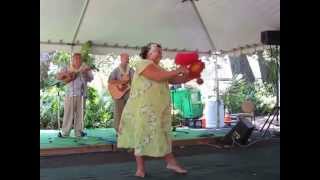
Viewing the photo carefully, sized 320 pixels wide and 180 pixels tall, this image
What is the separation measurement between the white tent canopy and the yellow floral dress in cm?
262

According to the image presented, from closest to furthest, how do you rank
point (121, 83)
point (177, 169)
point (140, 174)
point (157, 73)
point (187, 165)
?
point (157, 73)
point (140, 174)
point (177, 169)
point (187, 165)
point (121, 83)

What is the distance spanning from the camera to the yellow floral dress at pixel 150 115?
373 cm

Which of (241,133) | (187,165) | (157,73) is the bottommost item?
(187,165)

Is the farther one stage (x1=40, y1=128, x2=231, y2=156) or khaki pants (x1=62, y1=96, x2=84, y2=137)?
khaki pants (x1=62, y1=96, x2=84, y2=137)

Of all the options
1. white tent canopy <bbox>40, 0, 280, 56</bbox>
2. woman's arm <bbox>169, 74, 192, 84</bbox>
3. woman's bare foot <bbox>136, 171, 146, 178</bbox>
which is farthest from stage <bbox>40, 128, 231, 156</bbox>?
woman's arm <bbox>169, 74, 192, 84</bbox>

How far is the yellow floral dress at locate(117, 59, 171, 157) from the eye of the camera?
3.73m

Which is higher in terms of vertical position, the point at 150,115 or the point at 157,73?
the point at 157,73

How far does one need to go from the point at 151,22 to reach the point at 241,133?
7.04 ft

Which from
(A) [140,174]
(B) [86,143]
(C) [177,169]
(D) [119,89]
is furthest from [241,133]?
(A) [140,174]

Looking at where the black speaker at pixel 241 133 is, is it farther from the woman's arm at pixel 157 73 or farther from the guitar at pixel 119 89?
the woman's arm at pixel 157 73

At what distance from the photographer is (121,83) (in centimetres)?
572

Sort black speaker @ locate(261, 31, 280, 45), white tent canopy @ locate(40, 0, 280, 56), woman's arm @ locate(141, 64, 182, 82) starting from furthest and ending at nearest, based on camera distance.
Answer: black speaker @ locate(261, 31, 280, 45) → white tent canopy @ locate(40, 0, 280, 56) → woman's arm @ locate(141, 64, 182, 82)

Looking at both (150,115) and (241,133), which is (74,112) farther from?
(150,115)

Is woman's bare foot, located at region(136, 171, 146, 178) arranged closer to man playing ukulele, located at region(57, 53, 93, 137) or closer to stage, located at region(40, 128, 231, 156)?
stage, located at region(40, 128, 231, 156)
